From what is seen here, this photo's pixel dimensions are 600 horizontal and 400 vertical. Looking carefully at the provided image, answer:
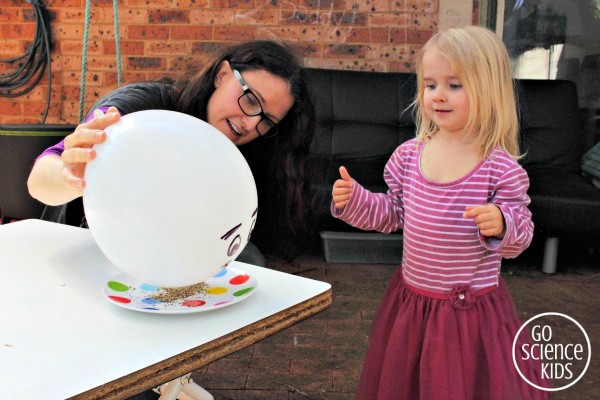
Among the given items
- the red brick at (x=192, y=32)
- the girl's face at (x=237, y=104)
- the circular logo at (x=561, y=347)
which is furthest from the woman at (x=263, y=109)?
the red brick at (x=192, y=32)

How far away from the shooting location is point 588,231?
10.1 ft

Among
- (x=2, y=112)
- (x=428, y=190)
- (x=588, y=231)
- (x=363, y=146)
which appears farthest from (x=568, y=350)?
(x=2, y=112)

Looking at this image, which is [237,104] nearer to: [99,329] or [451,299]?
[451,299]

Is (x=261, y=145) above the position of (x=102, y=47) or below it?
below

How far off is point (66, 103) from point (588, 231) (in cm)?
334

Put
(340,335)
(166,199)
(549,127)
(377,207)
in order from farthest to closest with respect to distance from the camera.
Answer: (549,127)
(340,335)
(377,207)
(166,199)

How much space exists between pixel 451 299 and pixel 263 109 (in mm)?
652

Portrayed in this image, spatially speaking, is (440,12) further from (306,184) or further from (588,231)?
(306,184)

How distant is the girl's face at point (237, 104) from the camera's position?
151 cm

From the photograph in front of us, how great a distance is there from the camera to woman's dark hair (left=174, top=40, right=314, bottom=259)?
1584 millimetres

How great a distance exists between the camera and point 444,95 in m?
1.34

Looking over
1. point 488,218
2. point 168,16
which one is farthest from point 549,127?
point 488,218

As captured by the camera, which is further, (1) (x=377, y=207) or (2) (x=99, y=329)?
(1) (x=377, y=207)

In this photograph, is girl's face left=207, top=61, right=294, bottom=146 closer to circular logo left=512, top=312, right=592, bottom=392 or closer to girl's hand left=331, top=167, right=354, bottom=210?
girl's hand left=331, top=167, right=354, bottom=210
